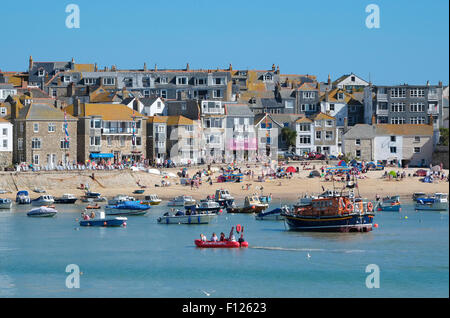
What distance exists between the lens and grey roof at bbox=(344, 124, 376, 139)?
128250mm

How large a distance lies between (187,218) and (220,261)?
63.1 feet

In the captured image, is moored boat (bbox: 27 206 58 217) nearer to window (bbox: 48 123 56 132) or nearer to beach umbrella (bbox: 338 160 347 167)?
window (bbox: 48 123 56 132)

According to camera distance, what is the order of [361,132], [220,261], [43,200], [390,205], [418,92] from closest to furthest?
[220,261] < [390,205] < [43,200] < [361,132] < [418,92]

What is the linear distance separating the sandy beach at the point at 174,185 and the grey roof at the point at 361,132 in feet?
53.8

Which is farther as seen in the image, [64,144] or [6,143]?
[64,144]

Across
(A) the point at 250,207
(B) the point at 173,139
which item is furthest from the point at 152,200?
(B) the point at 173,139

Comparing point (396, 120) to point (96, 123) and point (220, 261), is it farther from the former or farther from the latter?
point (220, 261)

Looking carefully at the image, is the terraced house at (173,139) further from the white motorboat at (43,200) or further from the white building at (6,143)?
the white motorboat at (43,200)

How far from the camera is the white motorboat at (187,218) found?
8094 cm

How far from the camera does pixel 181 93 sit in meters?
137

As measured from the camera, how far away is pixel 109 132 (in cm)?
11981

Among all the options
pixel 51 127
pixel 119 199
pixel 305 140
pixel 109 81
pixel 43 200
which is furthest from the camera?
pixel 109 81

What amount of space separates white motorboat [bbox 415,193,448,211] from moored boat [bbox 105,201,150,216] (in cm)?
2462
